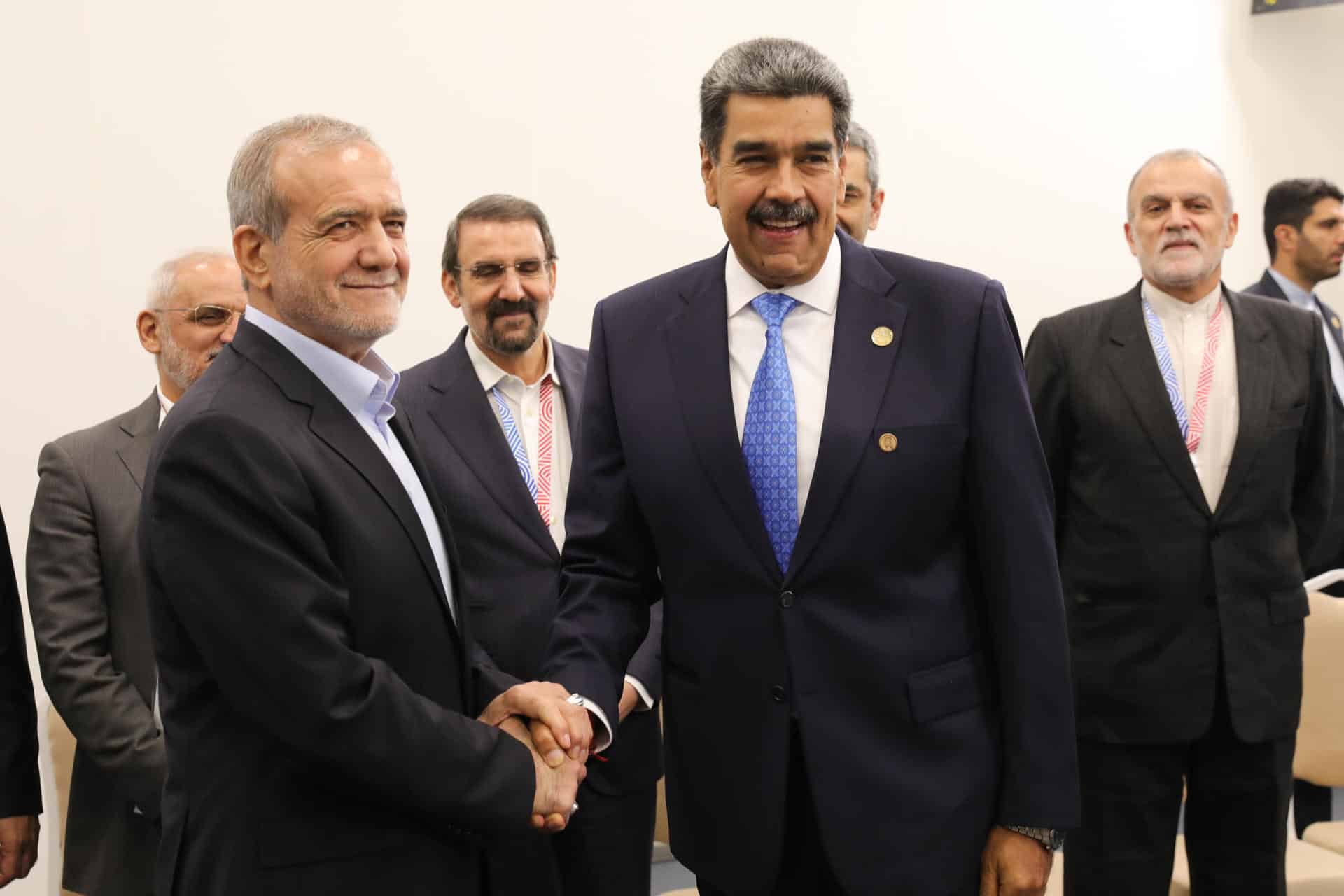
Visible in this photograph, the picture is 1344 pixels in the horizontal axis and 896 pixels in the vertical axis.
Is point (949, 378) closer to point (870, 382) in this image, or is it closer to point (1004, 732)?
point (870, 382)

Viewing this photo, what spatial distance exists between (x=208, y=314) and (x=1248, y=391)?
95.7 inches

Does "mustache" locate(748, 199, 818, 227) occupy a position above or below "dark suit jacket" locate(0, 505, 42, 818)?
above

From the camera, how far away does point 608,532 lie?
2.08 metres

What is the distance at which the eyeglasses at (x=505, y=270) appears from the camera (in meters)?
3.26

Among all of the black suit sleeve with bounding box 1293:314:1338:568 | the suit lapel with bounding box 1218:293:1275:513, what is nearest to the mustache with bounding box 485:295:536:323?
the suit lapel with bounding box 1218:293:1275:513

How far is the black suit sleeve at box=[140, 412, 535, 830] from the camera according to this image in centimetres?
164

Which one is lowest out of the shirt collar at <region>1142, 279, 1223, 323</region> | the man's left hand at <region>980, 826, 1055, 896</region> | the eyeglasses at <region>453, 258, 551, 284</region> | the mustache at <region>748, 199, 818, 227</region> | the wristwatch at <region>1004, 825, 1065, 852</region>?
the man's left hand at <region>980, 826, 1055, 896</region>

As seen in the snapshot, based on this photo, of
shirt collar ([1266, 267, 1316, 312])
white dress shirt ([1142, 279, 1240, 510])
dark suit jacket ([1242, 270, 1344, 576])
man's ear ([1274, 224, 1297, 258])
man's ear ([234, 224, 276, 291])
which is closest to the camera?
man's ear ([234, 224, 276, 291])

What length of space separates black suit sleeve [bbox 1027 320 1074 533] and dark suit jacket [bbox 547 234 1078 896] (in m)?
1.38

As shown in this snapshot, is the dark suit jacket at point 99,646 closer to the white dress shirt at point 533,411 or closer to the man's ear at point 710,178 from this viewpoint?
the white dress shirt at point 533,411

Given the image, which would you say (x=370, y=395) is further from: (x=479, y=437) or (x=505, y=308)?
(x=505, y=308)

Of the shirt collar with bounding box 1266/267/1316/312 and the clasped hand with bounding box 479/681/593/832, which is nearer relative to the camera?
the clasped hand with bounding box 479/681/593/832

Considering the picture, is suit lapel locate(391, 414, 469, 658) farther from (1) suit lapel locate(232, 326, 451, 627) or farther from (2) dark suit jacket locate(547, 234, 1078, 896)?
(2) dark suit jacket locate(547, 234, 1078, 896)

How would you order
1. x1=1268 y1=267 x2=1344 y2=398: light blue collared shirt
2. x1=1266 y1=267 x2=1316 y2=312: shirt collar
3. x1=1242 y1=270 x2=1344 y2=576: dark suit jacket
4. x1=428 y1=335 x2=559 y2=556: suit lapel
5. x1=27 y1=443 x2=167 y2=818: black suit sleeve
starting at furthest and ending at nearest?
x1=1266 y1=267 x2=1316 y2=312: shirt collar → x1=1268 y1=267 x2=1344 y2=398: light blue collared shirt → x1=1242 y1=270 x2=1344 y2=576: dark suit jacket → x1=428 y1=335 x2=559 y2=556: suit lapel → x1=27 y1=443 x2=167 y2=818: black suit sleeve
